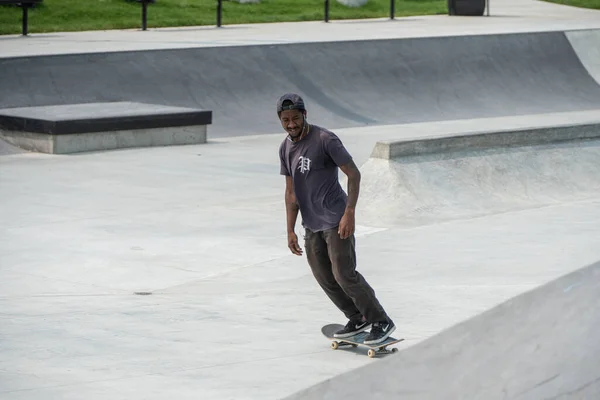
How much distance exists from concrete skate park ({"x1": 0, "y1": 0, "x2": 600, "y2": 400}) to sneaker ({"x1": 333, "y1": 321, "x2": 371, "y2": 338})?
18 cm

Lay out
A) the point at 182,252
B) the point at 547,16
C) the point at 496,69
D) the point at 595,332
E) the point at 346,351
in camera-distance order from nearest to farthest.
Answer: the point at 346,351
the point at 595,332
the point at 182,252
the point at 496,69
the point at 547,16

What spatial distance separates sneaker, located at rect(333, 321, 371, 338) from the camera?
633 cm

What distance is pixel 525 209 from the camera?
11.6 metres

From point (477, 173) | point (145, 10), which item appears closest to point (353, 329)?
point (477, 173)

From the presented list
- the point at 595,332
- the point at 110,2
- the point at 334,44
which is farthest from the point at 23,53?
the point at 595,332

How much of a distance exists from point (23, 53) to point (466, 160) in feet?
32.0

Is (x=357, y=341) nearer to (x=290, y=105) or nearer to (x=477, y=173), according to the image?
(x=290, y=105)

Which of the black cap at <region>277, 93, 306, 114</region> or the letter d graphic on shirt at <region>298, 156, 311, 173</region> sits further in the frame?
the letter d graphic on shirt at <region>298, 156, 311, 173</region>

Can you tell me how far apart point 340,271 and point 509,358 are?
59.6 inches

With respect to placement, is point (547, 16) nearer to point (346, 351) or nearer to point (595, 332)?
point (595, 332)

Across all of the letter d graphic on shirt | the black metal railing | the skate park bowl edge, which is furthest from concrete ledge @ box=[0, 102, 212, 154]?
the letter d graphic on shirt

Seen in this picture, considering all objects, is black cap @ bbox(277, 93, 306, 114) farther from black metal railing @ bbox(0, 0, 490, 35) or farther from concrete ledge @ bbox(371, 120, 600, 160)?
black metal railing @ bbox(0, 0, 490, 35)

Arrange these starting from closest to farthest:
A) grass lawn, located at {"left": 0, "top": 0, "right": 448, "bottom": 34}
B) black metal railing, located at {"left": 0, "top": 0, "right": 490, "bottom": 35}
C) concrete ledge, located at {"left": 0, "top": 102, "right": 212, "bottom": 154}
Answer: concrete ledge, located at {"left": 0, "top": 102, "right": 212, "bottom": 154} → black metal railing, located at {"left": 0, "top": 0, "right": 490, "bottom": 35} → grass lawn, located at {"left": 0, "top": 0, "right": 448, "bottom": 34}

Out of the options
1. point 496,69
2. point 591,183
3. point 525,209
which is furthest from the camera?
point 496,69
